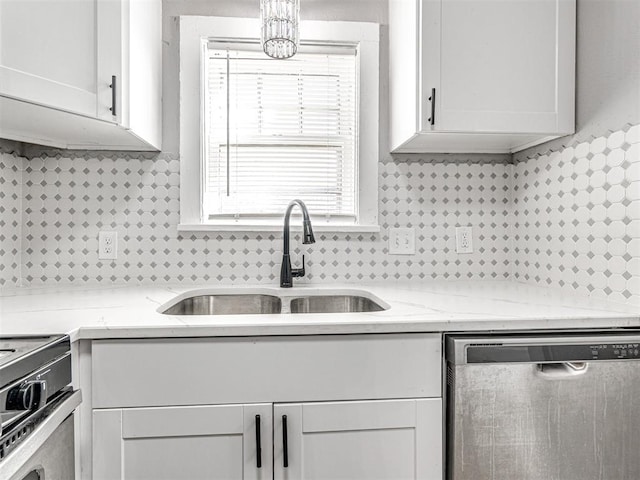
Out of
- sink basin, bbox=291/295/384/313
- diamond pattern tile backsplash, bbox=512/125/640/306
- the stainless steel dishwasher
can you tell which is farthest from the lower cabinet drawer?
diamond pattern tile backsplash, bbox=512/125/640/306

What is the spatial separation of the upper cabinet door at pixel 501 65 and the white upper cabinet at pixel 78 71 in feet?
3.38

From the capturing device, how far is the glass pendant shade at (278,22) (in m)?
1.48

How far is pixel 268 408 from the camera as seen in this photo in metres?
1.13

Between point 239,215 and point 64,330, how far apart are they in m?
0.95

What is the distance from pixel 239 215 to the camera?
74.2 inches

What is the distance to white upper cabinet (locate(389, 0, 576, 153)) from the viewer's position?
4.80 ft

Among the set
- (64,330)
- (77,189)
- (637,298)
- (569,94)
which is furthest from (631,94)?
(77,189)

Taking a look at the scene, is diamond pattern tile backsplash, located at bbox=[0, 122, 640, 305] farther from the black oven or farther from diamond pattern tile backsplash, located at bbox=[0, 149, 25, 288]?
the black oven

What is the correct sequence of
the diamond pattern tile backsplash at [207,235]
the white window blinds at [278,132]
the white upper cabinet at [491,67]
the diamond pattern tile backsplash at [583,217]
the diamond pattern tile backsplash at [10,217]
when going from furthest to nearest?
the white window blinds at [278,132] < the diamond pattern tile backsplash at [207,235] < the diamond pattern tile backsplash at [10,217] < the white upper cabinet at [491,67] < the diamond pattern tile backsplash at [583,217]

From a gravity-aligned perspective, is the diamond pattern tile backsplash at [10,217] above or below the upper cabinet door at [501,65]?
below

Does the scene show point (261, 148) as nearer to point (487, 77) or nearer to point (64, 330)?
point (487, 77)

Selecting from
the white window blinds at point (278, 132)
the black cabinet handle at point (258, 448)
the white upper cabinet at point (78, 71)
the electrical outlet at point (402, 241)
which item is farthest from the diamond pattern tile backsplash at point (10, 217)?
the electrical outlet at point (402, 241)

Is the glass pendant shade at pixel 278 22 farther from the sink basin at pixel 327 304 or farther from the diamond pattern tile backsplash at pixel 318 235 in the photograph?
Answer: the sink basin at pixel 327 304

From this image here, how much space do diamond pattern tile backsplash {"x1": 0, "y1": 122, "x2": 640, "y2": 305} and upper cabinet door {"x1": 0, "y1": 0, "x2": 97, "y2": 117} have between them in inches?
21.3
